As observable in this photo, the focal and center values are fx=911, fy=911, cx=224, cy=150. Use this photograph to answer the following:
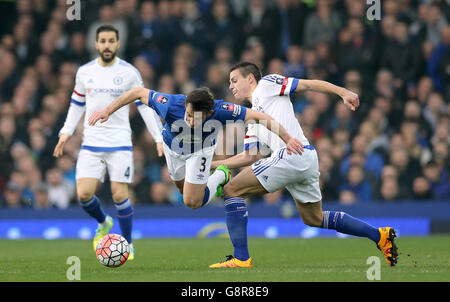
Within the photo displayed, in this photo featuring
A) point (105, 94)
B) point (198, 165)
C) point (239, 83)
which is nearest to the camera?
point (198, 165)

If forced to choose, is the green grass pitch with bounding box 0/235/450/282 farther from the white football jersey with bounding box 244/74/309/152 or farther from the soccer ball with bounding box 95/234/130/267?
the white football jersey with bounding box 244/74/309/152

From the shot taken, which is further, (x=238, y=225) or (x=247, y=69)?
(x=247, y=69)

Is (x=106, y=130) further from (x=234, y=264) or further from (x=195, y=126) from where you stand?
(x=234, y=264)

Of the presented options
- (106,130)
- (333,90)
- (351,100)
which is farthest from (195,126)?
(106,130)

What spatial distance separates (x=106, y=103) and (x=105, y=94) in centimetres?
11

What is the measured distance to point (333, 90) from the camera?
898 centimetres

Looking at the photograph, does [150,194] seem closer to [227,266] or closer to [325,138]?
[325,138]

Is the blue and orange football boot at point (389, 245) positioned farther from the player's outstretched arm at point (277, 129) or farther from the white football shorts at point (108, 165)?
the white football shorts at point (108, 165)

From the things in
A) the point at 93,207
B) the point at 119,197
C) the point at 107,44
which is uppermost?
the point at 107,44

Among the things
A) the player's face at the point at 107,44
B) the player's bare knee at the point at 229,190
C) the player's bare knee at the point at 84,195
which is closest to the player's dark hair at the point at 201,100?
the player's bare knee at the point at 229,190

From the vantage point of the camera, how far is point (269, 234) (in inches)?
621

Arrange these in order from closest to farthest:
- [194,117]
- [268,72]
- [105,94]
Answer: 1. [194,117]
2. [105,94]
3. [268,72]

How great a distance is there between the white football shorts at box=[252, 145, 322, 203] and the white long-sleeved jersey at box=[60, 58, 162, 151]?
2.37m

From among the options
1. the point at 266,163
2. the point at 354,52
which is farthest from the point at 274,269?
the point at 354,52
